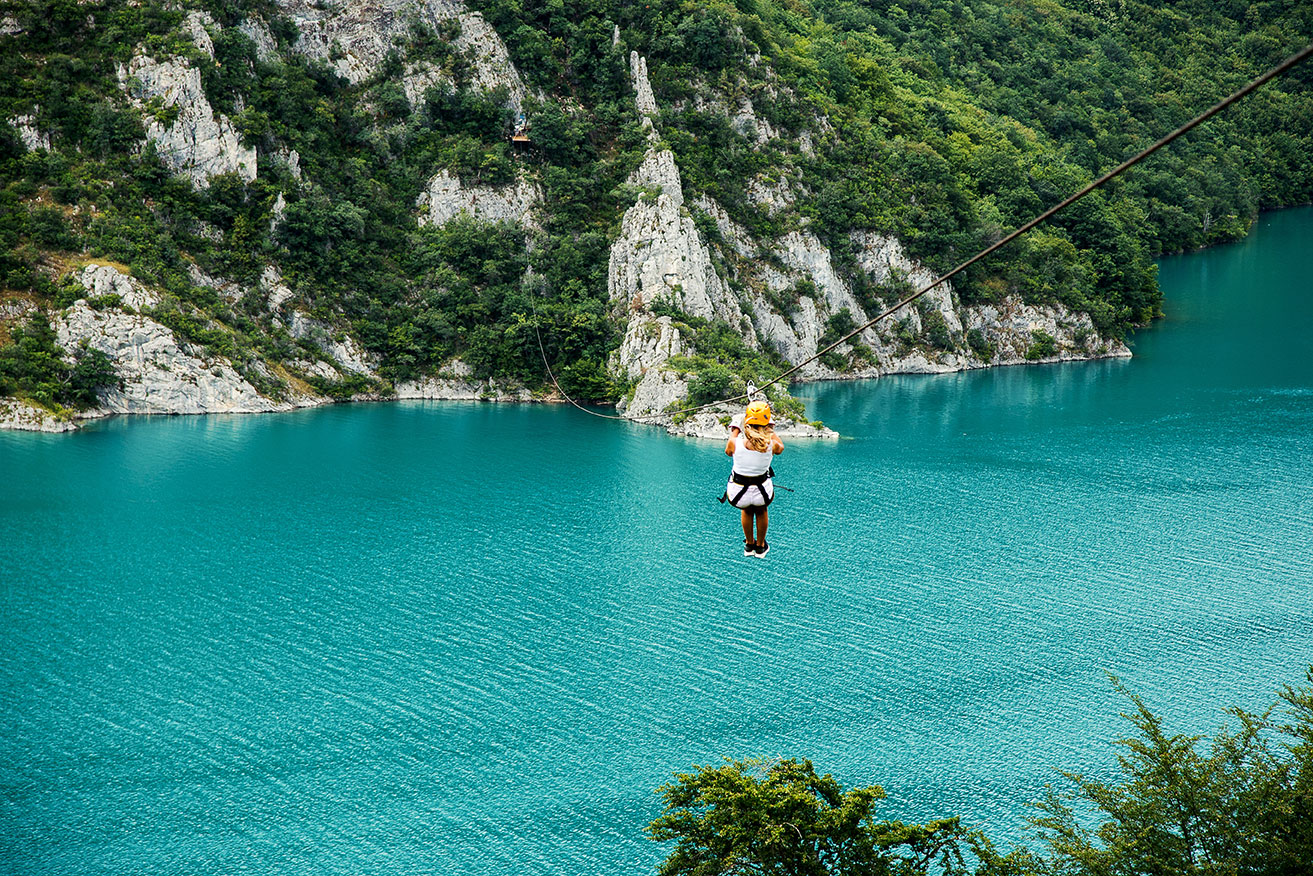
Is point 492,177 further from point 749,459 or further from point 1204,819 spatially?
point 1204,819

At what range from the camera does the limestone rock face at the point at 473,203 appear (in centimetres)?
7250

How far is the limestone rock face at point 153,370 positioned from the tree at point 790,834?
50.5 meters

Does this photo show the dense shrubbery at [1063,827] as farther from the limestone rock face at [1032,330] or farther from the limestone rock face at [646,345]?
the limestone rock face at [1032,330]

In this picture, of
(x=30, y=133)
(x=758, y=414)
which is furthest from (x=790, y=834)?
(x=30, y=133)

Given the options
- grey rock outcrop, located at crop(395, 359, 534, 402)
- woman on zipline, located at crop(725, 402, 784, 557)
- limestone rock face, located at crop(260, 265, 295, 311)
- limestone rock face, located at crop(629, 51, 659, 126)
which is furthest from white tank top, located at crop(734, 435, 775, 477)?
limestone rock face, located at crop(629, 51, 659, 126)

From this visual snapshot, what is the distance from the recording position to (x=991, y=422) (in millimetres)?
65062

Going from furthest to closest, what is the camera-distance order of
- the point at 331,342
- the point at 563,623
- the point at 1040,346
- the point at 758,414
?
1. the point at 1040,346
2. the point at 331,342
3. the point at 563,623
4. the point at 758,414

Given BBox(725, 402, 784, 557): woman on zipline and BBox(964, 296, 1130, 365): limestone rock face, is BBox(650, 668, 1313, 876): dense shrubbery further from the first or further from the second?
BBox(964, 296, 1130, 365): limestone rock face

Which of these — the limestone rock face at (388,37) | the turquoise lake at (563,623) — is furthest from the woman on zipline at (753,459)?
the limestone rock face at (388,37)

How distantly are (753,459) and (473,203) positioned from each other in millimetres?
62099


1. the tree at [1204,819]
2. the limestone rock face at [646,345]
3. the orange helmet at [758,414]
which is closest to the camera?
the orange helmet at [758,414]

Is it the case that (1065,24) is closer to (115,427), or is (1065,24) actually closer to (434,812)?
(115,427)

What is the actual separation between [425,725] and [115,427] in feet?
124

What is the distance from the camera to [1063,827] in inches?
782
